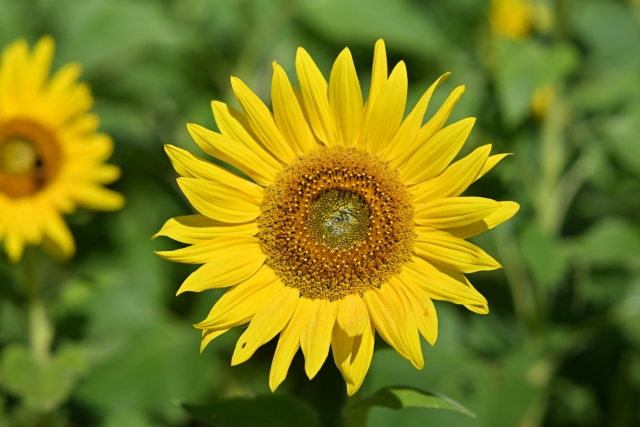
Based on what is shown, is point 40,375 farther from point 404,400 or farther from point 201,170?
point 404,400

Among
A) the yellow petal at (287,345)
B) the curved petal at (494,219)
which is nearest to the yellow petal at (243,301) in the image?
the yellow petal at (287,345)

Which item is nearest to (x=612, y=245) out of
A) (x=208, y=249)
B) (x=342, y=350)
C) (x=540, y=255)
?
(x=540, y=255)

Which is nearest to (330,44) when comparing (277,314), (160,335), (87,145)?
(87,145)

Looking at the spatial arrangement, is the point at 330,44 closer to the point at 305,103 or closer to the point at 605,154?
the point at 605,154

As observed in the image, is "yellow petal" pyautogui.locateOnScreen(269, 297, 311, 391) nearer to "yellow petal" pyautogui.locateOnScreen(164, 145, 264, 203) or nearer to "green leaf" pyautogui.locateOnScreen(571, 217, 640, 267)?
"yellow petal" pyautogui.locateOnScreen(164, 145, 264, 203)

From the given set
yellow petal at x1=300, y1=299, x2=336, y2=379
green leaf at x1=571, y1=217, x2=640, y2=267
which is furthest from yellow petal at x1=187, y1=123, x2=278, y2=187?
green leaf at x1=571, y1=217, x2=640, y2=267

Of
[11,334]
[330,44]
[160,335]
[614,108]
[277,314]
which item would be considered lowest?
[11,334]
